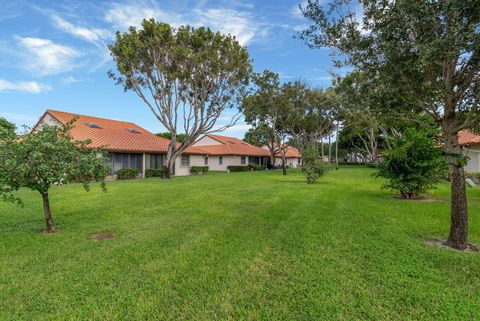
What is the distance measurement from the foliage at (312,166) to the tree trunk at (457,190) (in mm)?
12552

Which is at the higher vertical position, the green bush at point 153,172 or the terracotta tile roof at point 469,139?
the terracotta tile roof at point 469,139

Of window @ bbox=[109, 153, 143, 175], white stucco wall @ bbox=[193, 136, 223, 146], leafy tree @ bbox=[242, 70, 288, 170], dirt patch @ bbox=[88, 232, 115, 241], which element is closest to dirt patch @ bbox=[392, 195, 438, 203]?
dirt patch @ bbox=[88, 232, 115, 241]

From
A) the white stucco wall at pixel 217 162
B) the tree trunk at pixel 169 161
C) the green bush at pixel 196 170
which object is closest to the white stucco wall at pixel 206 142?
the white stucco wall at pixel 217 162

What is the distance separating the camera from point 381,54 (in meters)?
5.21

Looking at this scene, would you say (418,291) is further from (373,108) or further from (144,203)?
(144,203)

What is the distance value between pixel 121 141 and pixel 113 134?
1542 millimetres

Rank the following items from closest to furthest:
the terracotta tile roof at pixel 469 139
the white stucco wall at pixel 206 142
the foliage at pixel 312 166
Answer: the foliage at pixel 312 166, the terracotta tile roof at pixel 469 139, the white stucco wall at pixel 206 142

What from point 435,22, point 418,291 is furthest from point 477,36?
point 418,291

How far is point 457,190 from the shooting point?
15.8 ft

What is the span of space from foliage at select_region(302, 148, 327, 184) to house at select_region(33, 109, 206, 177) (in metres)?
14.2

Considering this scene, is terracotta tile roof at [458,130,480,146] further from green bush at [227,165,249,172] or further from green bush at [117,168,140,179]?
green bush at [227,165,249,172]

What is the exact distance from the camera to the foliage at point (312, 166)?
692 inches

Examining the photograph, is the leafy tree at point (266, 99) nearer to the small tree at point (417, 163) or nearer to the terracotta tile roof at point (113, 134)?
the terracotta tile roof at point (113, 134)

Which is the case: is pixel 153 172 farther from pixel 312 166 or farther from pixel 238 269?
pixel 238 269
